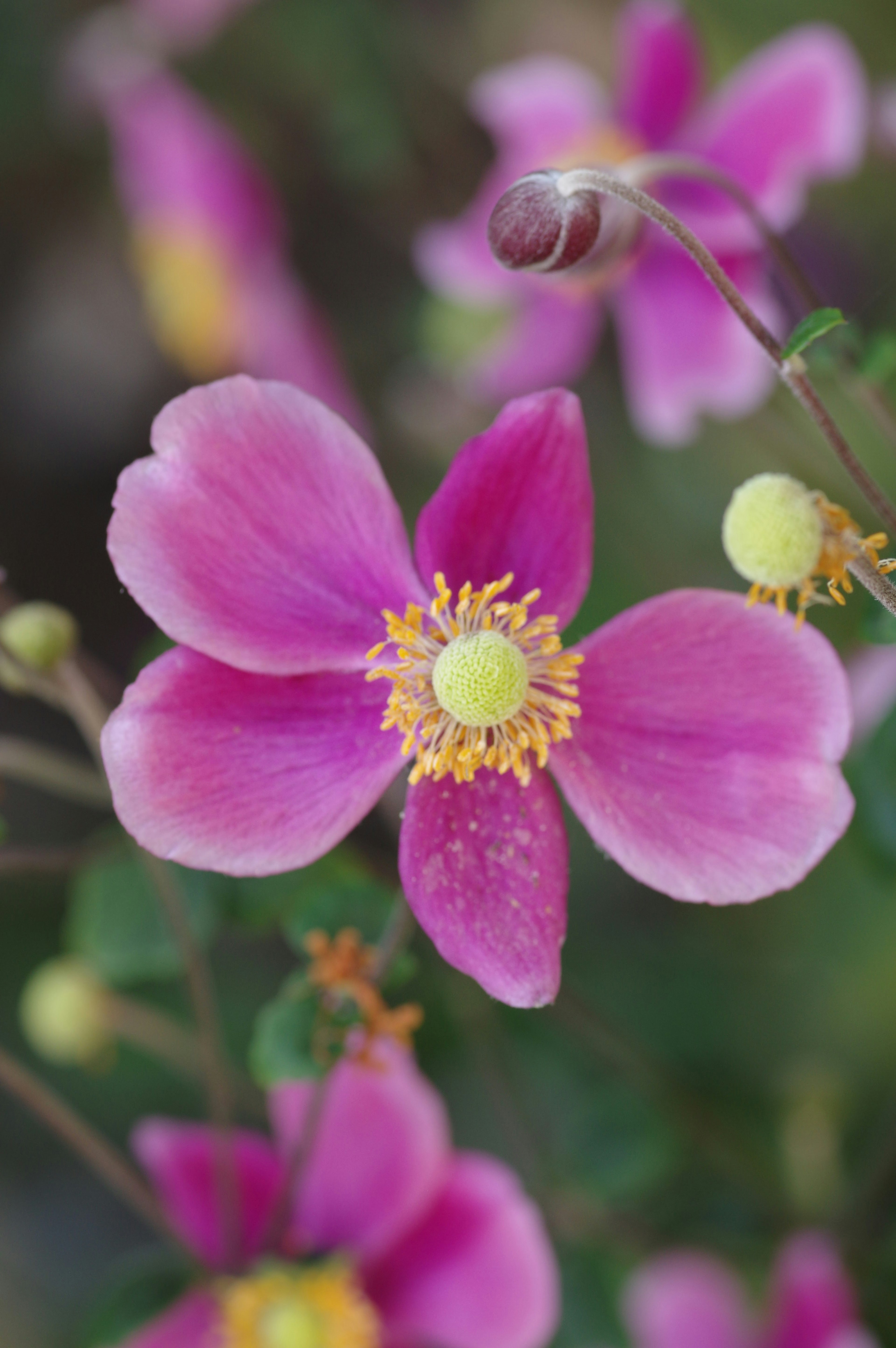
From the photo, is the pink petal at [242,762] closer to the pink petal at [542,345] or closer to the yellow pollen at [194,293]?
the pink petal at [542,345]

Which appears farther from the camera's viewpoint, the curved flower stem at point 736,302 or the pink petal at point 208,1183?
the pink petal at point 208,1183

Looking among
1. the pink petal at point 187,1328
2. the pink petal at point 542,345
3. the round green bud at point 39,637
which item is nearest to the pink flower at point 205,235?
the pink petal at point 542,345

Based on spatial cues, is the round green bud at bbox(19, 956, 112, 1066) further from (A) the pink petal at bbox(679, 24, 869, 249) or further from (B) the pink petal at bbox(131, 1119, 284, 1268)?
(A) the pink petal at bbox(679, 24, 869, 249)

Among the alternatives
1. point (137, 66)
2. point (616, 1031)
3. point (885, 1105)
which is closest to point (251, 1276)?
point (616, 1031)

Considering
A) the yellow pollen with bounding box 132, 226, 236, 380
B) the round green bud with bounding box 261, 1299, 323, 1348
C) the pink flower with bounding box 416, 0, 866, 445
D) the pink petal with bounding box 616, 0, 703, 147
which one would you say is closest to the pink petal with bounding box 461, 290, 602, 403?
the pink flower with bounding box 416, 0, 866, 445

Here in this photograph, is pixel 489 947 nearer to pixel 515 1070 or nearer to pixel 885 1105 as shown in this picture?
pixel 515 1070
